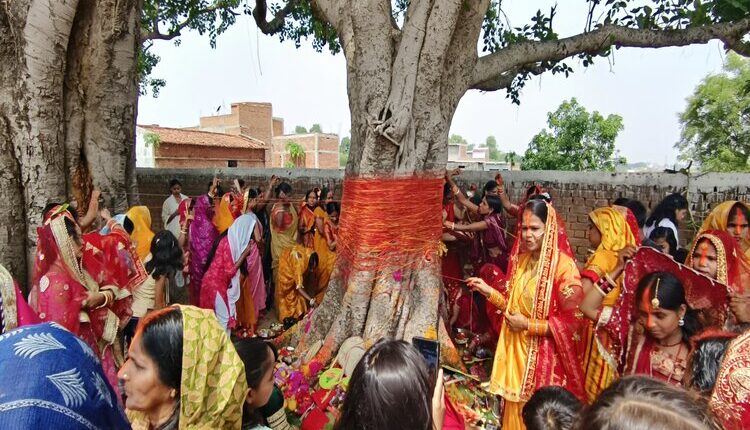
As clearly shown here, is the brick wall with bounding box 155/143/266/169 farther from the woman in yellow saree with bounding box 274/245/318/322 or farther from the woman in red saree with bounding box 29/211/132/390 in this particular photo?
the woman in red saree with bounding box 29/211/132/390

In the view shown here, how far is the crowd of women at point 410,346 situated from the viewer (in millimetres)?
1245

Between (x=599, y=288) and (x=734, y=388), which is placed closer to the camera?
(x=734, y=388)

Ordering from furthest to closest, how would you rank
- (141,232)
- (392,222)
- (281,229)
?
(281,229) < (141,232) < (392,222)

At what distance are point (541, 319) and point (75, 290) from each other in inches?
121

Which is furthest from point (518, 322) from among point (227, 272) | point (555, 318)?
point (227, 272)

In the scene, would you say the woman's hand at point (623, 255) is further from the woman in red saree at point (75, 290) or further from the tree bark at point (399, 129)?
the woman in red saree at point (75, 290)

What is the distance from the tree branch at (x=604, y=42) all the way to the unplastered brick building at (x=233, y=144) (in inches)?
785

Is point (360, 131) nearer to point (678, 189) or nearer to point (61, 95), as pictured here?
point (61, 95)

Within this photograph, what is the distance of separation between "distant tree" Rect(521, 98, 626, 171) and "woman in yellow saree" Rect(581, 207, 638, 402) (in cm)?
1192

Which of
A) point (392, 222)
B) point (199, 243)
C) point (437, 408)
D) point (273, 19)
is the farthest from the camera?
point (273, 19)

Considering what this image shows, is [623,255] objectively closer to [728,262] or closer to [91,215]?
[728,262]

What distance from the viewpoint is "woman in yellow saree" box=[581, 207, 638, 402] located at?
2.96m

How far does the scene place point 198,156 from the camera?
24656 mm

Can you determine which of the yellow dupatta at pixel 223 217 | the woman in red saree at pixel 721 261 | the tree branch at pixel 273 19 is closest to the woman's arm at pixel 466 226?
the woman in red saree at pixel 721 261
